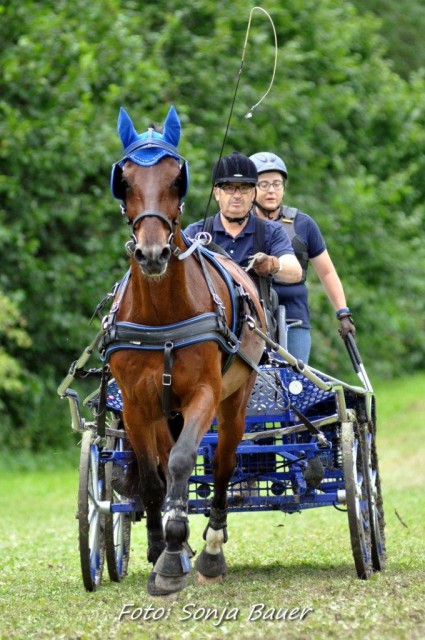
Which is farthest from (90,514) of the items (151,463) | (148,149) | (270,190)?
(270,190)

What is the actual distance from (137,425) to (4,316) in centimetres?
1011

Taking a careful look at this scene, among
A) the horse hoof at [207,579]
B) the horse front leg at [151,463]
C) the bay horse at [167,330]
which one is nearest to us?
the bay horse at [167,330]

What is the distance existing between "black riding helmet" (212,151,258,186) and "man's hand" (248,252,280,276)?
504mm

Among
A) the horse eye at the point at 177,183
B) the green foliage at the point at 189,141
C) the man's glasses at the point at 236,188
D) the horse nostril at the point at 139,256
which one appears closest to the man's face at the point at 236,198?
the man's glasses at the point at 236,188

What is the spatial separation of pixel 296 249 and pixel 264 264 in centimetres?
120

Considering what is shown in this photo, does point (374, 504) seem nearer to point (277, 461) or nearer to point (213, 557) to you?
point (277, 461)

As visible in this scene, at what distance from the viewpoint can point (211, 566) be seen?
7.26 m

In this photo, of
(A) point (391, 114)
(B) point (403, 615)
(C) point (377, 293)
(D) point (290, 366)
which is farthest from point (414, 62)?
(B) point (403, 615)

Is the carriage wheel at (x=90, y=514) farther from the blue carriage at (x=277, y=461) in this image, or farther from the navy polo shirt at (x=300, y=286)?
the navy polo shirt at (x=300, y=286)

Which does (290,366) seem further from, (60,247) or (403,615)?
(60,247)

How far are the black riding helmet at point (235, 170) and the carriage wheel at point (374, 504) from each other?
1.72 metres

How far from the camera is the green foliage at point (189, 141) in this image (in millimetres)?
17406

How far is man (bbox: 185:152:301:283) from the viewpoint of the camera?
757 cm

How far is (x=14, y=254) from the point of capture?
17266 mm
